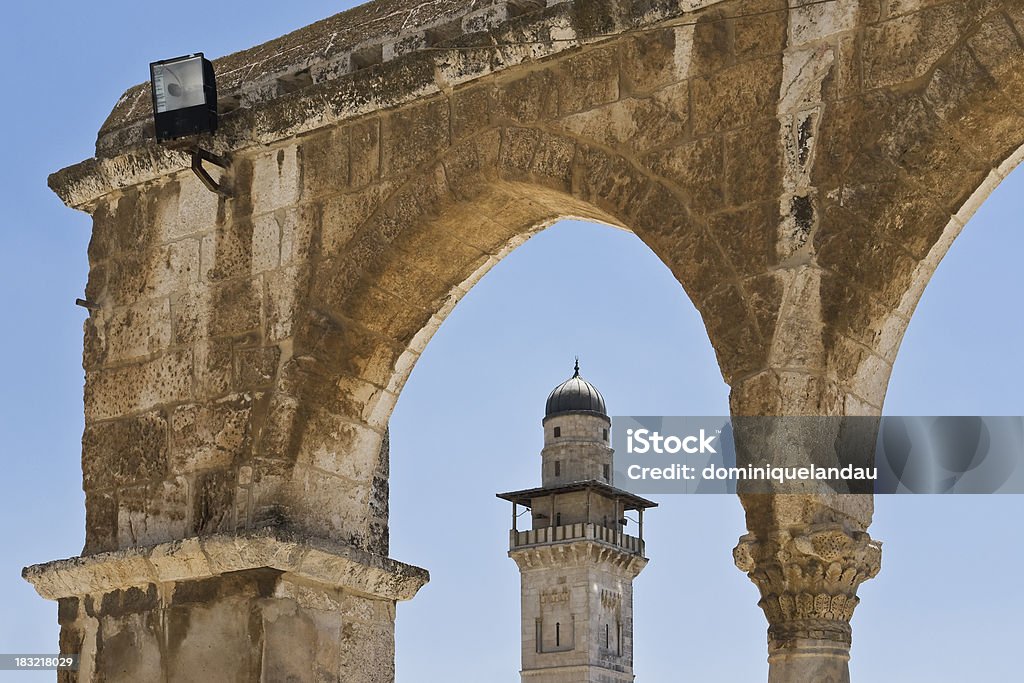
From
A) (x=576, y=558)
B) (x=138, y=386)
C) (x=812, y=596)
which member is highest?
(x=576, y=558)

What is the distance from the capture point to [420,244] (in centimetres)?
596

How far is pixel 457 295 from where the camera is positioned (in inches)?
249

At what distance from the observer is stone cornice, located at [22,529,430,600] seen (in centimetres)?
582

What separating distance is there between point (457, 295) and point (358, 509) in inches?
36.4

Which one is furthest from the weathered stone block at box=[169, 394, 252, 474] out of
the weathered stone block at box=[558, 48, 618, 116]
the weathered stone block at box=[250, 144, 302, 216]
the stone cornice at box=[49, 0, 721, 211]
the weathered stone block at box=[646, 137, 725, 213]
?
the weathered stone block at box=[646, 137, 725, 213]

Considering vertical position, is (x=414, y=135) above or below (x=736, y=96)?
above

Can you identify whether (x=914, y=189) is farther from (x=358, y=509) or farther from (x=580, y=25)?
(x=358, y=509)

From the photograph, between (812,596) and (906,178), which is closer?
(812,596)

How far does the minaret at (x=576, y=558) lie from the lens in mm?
48469

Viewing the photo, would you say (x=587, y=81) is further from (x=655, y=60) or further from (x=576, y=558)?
(x=576, y=558)

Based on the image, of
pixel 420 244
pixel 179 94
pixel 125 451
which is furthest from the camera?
pixel 125 451

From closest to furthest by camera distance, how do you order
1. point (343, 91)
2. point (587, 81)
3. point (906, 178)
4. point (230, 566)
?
1. point (906, 178)
2. point (587, 81)
3. point (230, 566)
4. point (343, 91)

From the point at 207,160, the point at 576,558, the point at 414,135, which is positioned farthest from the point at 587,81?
the point at 576,558

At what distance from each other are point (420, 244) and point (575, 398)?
152 ft
